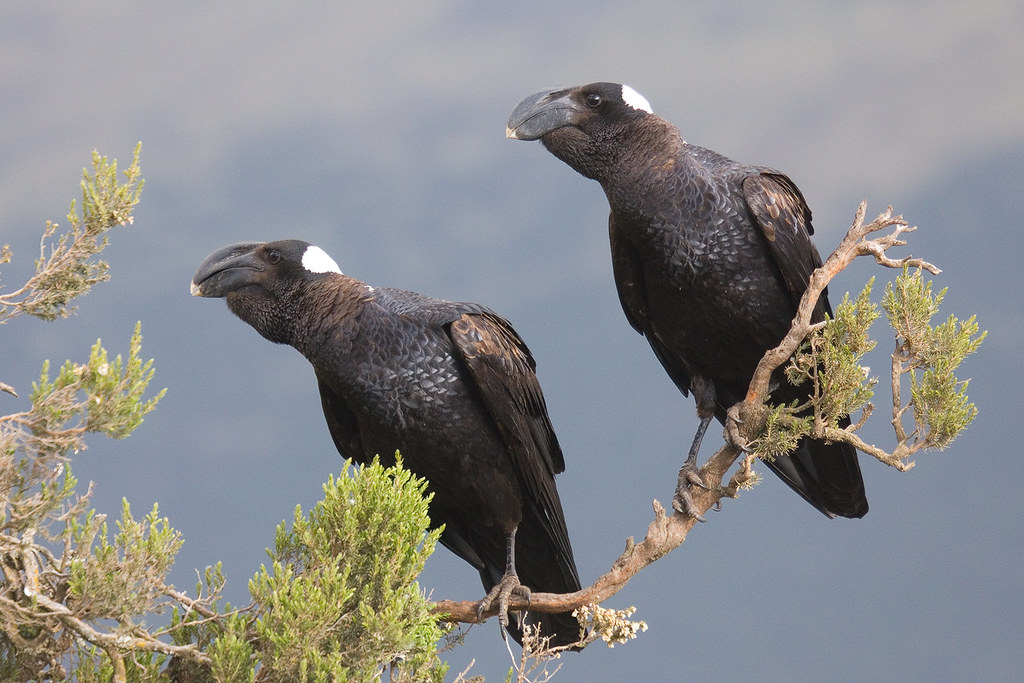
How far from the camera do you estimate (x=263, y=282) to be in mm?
4387

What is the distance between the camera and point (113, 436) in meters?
3.25

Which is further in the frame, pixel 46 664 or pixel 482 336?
pixel 482 336

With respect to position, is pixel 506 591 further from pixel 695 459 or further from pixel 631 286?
pixel 631 286

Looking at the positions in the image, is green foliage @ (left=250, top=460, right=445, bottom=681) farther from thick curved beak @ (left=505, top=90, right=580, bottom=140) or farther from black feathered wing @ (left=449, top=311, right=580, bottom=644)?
thick curved beak @ (left=505, top=90, right=580, bottom=140)

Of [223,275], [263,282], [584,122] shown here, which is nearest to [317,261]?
[263,282]

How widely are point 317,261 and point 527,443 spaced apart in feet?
3.44

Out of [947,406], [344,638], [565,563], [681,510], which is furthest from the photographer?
[565,563]

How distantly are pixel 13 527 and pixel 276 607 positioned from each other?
0.80 m

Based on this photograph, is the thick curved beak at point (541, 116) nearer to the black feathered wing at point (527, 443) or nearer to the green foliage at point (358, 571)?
the black feathered wing at point (527, 443)

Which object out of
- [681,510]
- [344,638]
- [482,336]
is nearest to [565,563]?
[681,510]

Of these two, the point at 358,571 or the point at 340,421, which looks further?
the point at 340,421

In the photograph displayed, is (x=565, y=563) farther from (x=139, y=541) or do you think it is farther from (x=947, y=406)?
(x=139, y=541)

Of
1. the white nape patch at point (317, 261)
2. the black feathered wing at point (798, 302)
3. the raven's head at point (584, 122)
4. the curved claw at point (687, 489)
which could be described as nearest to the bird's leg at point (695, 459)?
the curved claw at point (687, 489)

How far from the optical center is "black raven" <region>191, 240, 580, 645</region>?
4156mm
